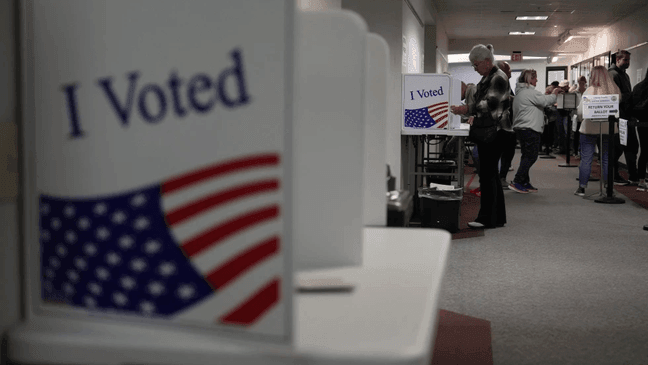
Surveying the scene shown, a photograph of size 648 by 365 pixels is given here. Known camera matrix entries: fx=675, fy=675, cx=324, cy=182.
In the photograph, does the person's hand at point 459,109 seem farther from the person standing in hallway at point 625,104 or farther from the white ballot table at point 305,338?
the white ballot table at point 305,338

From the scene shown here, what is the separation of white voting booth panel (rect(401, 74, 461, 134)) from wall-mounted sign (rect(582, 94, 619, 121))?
1832 millimetres

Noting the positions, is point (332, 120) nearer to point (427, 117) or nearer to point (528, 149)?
point (427, 117)

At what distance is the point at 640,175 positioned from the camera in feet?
27.4

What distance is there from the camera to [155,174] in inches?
36.7

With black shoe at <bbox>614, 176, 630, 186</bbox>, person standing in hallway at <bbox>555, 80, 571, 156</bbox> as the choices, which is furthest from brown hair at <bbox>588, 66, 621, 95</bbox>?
person standing in hallway at <bbox>555, 80, 571, 156</bbox>

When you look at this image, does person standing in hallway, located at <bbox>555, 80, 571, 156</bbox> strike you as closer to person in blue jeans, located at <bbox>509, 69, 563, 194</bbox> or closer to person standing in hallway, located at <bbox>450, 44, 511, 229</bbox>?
person in blue jeans, located at <bbox>509, 69, 563, 194</bbox>

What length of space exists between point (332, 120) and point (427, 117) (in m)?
4.99

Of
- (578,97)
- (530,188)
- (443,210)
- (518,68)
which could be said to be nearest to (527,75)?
(530,188)

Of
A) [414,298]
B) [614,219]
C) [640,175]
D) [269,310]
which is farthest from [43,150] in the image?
[640,175]

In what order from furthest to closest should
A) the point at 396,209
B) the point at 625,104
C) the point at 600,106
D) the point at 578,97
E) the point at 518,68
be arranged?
the point at 518,68 → the point at 578,97 → the point at 625,104 → the point at 600,106 → the point at 396,209

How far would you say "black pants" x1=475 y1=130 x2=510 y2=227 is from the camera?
5062 millimetres

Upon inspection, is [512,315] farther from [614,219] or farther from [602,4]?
[602,4]

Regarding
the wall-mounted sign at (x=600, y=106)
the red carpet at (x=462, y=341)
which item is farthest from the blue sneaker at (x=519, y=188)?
the red carpet at (x=462, y=341)

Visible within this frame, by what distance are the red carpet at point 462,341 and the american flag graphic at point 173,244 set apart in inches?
69.8
